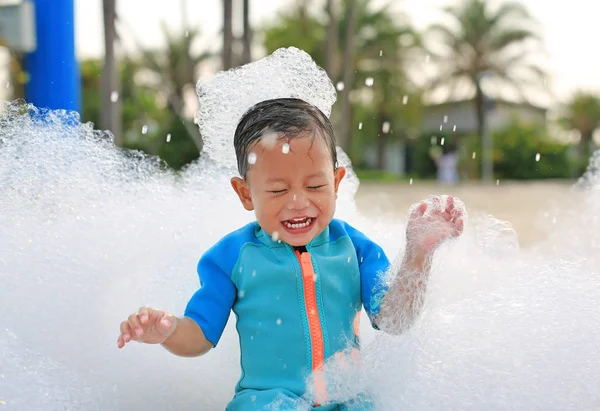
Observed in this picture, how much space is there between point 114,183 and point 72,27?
232 centimetres

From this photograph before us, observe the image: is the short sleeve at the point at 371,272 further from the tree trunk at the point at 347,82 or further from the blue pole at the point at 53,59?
the tree trunk at the point at 347,82

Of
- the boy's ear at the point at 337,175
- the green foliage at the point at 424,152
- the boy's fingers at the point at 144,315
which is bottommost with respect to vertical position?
the green foliage at the point at 424,152

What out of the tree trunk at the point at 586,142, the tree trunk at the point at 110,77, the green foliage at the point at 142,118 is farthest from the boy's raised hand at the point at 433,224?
the tree trunk at the point at 586,142

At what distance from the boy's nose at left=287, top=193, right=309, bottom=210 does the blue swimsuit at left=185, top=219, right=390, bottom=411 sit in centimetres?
13

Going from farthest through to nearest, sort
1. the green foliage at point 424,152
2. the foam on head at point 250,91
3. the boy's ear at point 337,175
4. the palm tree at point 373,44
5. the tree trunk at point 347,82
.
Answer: the green foliage at point 424,152 < the palm tree at point 373,44 < the tree trunk at point 347,82 < the foam on head at point 250,91 < the boy's ear at point 337,175

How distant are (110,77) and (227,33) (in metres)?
1.13

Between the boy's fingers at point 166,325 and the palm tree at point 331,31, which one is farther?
the palm tree at point 331,31

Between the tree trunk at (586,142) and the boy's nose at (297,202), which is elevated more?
the boy's nose at (297,202)

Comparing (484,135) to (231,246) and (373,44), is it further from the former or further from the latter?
(231,246)

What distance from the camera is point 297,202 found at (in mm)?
1608

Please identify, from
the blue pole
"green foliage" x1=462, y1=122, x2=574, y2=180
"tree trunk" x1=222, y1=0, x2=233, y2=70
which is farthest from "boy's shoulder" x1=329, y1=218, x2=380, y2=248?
"green foliage" x1=462, y1=122, x2=574, y2=180

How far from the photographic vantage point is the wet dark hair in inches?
64.1

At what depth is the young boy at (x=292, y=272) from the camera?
5.27ft

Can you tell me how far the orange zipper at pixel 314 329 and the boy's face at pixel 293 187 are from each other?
2.8 inches
